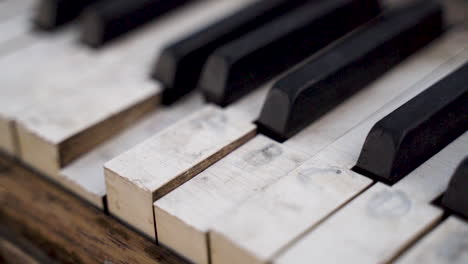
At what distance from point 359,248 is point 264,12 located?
62 centimetres

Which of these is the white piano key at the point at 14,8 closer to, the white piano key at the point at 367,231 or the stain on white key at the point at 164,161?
the stain on white key at the point at 164,161

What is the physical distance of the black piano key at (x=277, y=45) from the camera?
3.80 ft

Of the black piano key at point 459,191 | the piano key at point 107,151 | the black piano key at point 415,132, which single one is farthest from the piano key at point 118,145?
the black piano key at point 459,191

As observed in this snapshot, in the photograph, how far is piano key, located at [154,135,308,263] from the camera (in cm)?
92

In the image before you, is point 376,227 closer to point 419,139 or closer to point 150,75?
point 419,139

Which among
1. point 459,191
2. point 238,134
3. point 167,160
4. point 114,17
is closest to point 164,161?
point 167,160

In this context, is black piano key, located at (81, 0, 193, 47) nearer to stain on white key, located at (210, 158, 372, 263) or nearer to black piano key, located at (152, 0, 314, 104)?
black piano key, located at (152, 0, 314, 104)

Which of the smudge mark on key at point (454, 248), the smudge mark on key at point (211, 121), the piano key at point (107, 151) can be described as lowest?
the piano key at point (107, 151)

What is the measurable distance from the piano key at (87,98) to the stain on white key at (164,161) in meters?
0.14

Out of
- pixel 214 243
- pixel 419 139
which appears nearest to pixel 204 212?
pixel 214 243

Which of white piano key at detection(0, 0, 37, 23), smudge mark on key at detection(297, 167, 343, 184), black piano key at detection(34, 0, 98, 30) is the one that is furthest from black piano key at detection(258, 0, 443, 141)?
white piano key at detection(0, 0, 37, 23)

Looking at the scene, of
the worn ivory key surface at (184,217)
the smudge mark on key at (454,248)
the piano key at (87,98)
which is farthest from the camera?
the piano key at (87,98)

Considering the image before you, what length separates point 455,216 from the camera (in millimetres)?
883

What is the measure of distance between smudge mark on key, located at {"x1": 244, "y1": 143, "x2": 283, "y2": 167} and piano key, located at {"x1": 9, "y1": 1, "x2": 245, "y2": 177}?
27 cm
